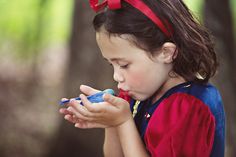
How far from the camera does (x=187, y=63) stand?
2314 millimetres

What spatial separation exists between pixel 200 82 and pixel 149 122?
0.98ft

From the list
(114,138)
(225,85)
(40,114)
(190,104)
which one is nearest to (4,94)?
(40,114)

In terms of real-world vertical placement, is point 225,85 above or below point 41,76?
above

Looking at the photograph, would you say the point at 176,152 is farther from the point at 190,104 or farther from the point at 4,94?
the point at 4,94

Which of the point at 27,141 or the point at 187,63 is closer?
the point at 187,63

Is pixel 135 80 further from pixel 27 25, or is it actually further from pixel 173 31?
pixel 27 25

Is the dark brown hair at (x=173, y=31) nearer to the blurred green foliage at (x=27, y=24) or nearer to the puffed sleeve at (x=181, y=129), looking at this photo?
the puffed sleeve at (x=181, y=129)

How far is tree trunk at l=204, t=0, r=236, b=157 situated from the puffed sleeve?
2.48 metres

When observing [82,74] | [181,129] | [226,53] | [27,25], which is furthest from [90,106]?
[27,25]

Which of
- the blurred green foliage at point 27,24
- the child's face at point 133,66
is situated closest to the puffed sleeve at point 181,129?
the child's face at point 133,66

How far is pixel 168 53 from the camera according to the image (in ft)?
7.53

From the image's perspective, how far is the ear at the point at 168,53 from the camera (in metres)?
2.27

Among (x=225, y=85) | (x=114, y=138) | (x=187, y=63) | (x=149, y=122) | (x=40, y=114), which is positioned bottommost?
(x=40, y=114)

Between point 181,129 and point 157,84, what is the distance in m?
0.25
